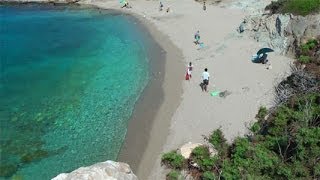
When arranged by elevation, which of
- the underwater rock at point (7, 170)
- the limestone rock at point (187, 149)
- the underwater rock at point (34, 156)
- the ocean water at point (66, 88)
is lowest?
the underwater rock at point (7, 170)

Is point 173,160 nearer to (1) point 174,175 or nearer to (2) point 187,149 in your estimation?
(2) point 187,149

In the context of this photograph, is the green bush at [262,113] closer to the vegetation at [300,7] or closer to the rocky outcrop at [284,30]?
the rocky outcrop at [284,30]

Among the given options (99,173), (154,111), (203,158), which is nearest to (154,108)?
(154,111)

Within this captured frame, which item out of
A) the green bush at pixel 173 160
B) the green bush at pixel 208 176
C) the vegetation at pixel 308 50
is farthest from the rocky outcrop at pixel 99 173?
the vegetation at pixel 308 50

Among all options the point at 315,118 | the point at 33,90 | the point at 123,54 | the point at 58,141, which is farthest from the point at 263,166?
the point at 123,54

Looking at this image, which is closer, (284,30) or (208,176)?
(208,176)

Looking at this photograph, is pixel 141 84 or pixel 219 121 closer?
pixel 219 121

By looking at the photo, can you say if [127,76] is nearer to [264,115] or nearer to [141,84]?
[141,84]
